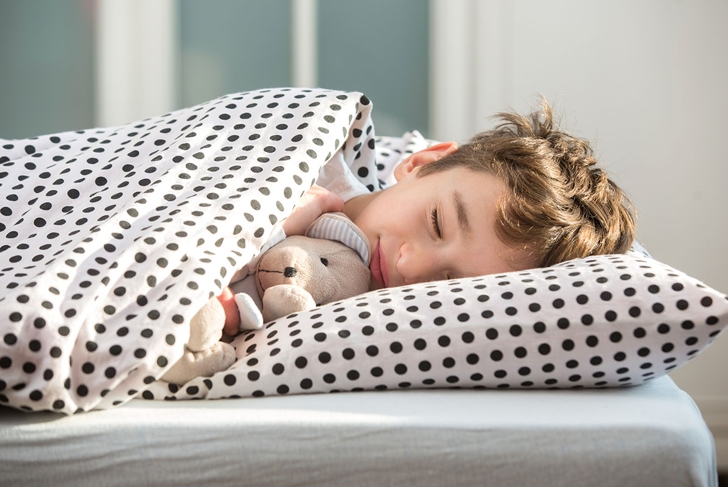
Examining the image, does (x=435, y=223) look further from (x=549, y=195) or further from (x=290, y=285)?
(x=290, y=285)

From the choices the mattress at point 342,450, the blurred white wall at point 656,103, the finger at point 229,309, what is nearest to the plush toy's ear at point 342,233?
the finger at point 229,309

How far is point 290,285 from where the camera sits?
0.90m

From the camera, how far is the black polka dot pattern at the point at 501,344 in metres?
0.79

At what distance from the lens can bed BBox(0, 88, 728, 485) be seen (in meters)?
0.68

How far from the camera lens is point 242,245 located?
0.87 meters

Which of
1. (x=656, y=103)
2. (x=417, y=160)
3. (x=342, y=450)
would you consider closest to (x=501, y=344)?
(x=342, y=450)

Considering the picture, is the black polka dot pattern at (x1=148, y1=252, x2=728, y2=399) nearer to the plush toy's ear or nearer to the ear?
the plush toy's ear

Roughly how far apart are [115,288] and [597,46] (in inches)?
68.8

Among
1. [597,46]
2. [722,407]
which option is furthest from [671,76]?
[722,407]

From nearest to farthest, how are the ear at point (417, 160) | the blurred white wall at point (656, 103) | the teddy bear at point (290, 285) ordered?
the teddy bear at point (290, 285)
the ear at point (417, 160)
the blurred white wall at point (656, 103)

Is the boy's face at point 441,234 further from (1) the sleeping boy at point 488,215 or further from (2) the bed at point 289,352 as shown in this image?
(2) the bed at point 289,352

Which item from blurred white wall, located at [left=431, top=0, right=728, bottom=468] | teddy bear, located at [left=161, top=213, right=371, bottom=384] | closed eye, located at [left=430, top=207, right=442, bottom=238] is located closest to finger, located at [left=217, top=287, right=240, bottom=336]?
teddy bear, located at [left=161, top=213, right=371, bottom=384]

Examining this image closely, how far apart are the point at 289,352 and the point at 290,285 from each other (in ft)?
0.41

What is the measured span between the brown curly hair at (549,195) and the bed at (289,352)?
4.9 inches
